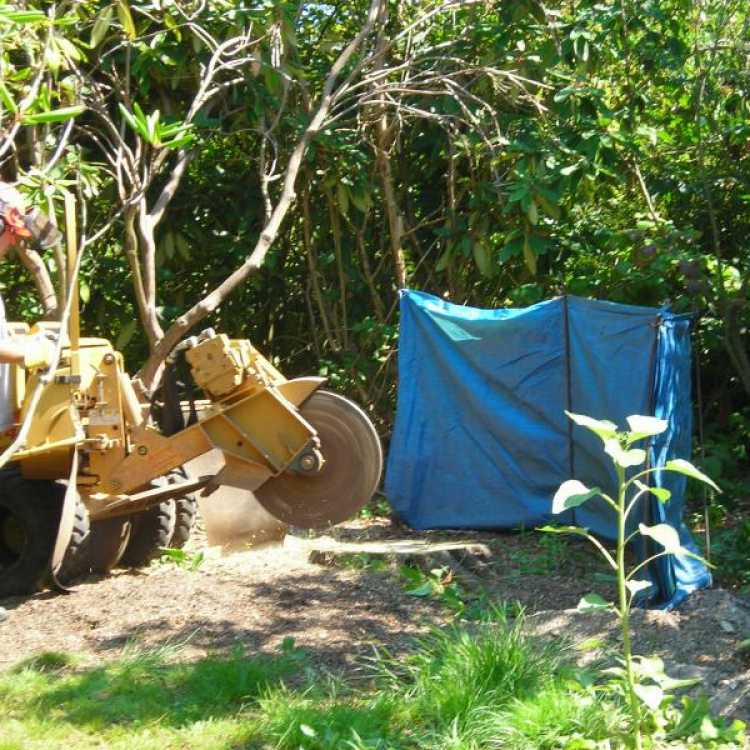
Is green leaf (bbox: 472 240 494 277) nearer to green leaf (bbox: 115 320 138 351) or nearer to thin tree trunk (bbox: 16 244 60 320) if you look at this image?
green leaf (bbox: 115 320 138 351)

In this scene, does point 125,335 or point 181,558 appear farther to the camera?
point 125,335

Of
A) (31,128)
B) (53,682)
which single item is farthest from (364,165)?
(53,682)

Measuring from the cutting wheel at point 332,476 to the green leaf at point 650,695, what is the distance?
315 cm

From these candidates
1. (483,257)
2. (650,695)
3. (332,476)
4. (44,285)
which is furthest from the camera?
(483,257)

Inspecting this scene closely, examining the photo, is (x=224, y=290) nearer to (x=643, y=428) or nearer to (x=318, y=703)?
(x=318, y=703)

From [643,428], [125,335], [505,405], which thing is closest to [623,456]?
[643,428]

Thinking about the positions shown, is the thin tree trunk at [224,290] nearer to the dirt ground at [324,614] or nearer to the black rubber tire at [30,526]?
the dirt ground at [324,614]

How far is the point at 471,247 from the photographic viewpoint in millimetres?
10508

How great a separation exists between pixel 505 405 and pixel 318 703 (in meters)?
4.84

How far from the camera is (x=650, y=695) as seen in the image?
167 inches

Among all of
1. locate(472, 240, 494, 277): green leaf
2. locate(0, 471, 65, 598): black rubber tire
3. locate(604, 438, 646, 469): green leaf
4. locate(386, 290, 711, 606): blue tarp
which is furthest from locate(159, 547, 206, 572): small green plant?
locate(604, 438, 646, 469): green leaf

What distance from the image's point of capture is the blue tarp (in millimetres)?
8875

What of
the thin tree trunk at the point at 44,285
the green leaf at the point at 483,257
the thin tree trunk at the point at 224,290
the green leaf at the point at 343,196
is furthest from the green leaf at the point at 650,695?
the green leaf at the point at 343,196

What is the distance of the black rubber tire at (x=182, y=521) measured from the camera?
8.19 m
